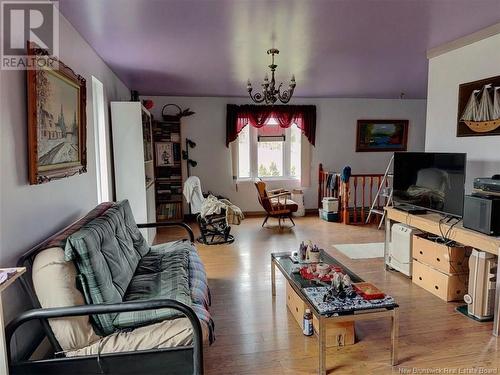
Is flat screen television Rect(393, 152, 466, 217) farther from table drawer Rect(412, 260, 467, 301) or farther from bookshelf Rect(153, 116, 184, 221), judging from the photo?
bookshelf Rect(153, 116, 184, 221)

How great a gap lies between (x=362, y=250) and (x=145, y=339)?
3.46 m

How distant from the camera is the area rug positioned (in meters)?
4.38

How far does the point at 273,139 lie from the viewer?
693 cm

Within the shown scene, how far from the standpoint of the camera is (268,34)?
3002 mm

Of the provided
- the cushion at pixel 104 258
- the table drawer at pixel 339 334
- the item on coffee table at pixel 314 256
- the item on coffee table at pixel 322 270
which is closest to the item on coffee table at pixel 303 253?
the item on coffee table at pixel 314 256

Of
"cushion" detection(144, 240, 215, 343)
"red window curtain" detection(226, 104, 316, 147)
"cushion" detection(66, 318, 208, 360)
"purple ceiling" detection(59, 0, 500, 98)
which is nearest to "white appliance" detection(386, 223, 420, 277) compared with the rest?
"purple ceiling" detection(59, 0, 500, 98)

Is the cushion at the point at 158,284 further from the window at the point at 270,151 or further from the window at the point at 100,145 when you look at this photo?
the window at the point at 270,151

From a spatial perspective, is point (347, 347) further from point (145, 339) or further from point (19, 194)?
point (19, 194)

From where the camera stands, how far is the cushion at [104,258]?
1792 mm

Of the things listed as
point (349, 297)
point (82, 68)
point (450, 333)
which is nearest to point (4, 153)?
point (82, 68)

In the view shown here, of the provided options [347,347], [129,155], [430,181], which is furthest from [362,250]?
[129,155]

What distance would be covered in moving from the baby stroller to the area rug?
1.59 m

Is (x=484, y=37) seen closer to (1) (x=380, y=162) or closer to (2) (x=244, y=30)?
(2) (x=244, y=30)

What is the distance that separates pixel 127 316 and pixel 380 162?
6605mm
